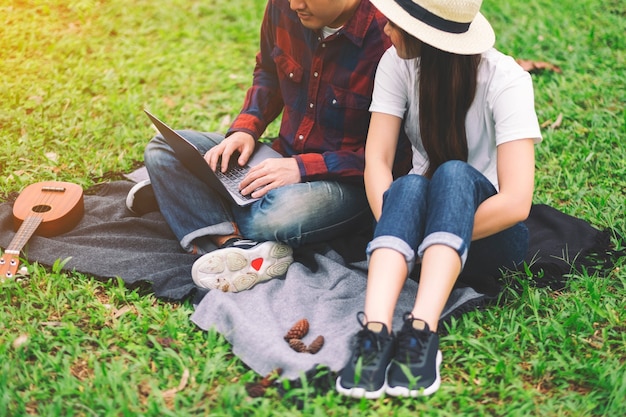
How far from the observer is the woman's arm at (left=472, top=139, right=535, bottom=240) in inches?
97.3

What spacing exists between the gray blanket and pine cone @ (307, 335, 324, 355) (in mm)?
21

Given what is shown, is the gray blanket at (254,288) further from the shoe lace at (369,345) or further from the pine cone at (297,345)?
the shoe lace at (369,345)

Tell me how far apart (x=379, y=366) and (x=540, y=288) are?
3.22 ft

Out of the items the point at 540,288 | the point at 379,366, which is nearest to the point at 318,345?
the point at 379,366

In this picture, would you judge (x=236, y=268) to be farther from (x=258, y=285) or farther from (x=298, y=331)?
(x=298, y=331)

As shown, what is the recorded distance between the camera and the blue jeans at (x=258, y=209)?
9.78ft

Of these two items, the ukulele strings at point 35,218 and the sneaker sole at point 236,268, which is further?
the ukulele strings at point 35,218

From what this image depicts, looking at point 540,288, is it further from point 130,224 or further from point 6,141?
point 6,141

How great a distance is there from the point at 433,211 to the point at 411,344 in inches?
18.8

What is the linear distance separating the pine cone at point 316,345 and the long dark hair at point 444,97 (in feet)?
2.90

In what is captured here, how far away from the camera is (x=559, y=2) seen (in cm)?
615

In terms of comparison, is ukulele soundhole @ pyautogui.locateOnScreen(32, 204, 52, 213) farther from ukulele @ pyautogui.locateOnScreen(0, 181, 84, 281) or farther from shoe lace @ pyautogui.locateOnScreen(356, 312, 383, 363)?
shoe lace @ pyautogui.locateOnScreen(356, 312, 383, 363)

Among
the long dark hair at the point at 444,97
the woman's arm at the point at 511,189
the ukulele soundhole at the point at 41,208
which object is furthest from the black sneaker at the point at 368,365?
the ukulele soundhole at the point at 41,208

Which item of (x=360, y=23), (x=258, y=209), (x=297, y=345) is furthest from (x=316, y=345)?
(x=360, y=23)
